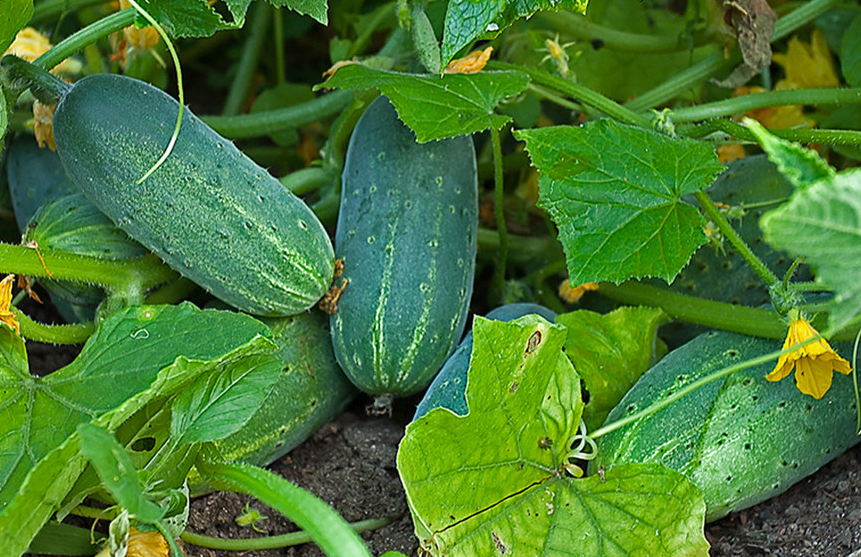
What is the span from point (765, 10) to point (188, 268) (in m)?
1.17

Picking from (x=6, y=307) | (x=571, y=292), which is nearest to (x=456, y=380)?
(x=571, y=292)

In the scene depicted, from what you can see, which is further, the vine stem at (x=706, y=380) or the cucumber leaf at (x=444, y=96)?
the cucumber leaf at (x=444, y=96)

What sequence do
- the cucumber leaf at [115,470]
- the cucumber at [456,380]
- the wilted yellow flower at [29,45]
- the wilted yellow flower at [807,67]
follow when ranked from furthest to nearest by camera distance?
the wilted yellow flower at [807,67] → the wilted yellow flower at [29,45] → the cucumber at [456,380] → the cucumber leaf at [115,470]

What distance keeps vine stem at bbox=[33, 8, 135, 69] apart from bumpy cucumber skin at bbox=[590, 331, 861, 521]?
99cm

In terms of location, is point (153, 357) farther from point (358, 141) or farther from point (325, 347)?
point (358, 141)

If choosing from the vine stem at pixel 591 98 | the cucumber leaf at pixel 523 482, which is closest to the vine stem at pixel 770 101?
the vine stem at pixel 591 98

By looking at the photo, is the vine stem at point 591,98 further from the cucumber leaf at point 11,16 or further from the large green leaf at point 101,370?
the cucumber leaf at point 11,16

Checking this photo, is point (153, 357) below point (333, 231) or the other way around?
the other way around

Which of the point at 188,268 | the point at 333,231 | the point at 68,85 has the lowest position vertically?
the point at 333,231

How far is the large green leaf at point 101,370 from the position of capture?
4.01 ft

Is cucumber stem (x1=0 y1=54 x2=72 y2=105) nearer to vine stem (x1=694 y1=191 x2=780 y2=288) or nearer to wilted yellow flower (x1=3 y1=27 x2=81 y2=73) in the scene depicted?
wilted yellow flower (x1=3 y1=27 x2=81 y2=73)

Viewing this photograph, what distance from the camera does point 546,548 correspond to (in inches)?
49.5

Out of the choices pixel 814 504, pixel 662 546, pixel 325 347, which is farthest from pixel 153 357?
pixel 814 504

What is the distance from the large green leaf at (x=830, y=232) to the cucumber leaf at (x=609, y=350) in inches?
29.3
